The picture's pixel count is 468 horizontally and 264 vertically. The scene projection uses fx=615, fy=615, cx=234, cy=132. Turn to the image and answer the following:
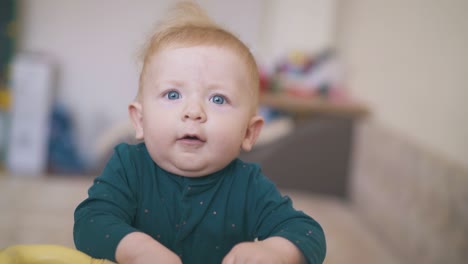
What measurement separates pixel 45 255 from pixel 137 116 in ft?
0.89

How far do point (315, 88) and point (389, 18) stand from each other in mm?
567

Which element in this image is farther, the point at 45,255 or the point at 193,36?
the point at 193,36

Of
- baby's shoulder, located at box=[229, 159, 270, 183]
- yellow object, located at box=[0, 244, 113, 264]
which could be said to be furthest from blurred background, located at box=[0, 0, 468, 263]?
yellow object, located at box=[0, 244, 113, 264]

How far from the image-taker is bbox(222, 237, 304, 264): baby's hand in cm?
70

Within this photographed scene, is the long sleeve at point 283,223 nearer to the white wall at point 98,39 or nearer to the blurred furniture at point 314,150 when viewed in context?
the blurred furniture at point 314,150

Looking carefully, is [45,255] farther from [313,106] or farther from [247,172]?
[313,106]

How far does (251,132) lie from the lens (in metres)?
0.91

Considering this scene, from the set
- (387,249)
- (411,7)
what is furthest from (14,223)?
(411,7)

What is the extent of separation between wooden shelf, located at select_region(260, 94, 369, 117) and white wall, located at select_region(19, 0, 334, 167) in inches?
29.7

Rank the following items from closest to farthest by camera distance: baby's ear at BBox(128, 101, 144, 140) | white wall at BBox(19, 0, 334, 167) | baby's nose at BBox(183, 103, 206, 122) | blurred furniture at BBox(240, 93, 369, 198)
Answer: baby's nose at BBox(183, 103, 206, 122) → baby's ear at BBox(128, 101, 144, 140) → blurred furniture at BBox(240, 93, 369, 198) → white wall at BBox(19, 0, 334, 167)

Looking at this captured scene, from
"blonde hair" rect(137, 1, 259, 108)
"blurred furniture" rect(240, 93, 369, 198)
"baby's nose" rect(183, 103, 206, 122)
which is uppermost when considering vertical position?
"blonde hair" rect(137, 1, 259, 108)

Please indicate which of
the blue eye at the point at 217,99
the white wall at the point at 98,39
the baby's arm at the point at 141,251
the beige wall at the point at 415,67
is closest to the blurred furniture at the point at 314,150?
the beige wall at the point at 415,67

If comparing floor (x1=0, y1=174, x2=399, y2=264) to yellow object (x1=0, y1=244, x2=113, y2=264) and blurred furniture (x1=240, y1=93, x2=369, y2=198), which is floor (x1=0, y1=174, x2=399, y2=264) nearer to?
blurred furniture (x1=240, y1=93, x2=369, y2=198)

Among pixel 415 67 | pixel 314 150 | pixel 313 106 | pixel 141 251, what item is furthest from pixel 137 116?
pixel 313 106
